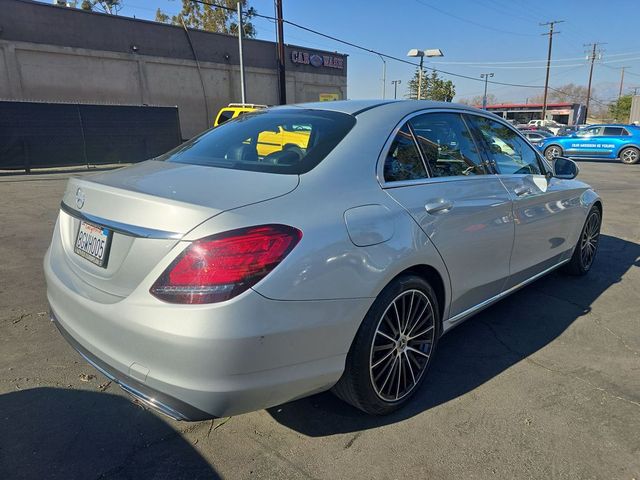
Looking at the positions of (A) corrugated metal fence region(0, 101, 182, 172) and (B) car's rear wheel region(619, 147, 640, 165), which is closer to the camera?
(A) corrugated metal fence region(0, 101, 182, 172)

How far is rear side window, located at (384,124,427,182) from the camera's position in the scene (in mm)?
2566

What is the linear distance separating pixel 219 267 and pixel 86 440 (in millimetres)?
1301

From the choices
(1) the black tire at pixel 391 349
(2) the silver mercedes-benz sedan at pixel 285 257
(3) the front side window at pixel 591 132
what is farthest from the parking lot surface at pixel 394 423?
(3) the front side window at pixel 591 132

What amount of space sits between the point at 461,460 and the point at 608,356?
68.7 inches

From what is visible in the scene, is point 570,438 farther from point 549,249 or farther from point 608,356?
point 549,249

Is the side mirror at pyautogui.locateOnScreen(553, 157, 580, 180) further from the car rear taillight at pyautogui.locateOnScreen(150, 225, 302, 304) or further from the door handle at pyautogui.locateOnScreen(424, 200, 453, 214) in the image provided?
the car rear taillight at pyautogui.locateOnScreen(150, 225, 302, 304)

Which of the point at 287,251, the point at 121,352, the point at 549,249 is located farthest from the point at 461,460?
the point at 549,249

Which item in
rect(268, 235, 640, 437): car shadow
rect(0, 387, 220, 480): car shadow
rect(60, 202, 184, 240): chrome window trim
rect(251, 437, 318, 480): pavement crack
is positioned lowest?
rect(268, 235, 640, 437): car shadow

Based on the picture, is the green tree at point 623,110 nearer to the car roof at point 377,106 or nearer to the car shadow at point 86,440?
the car roof at point 377,106

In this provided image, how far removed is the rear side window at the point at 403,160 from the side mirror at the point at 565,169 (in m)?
2.13

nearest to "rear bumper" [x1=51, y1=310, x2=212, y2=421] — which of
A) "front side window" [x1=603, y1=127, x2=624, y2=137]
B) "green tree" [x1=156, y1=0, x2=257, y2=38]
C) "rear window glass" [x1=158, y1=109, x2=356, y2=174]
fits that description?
"rear window glass" [x1=158, y1=109, x2=356, y2=174]

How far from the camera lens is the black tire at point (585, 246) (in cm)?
475

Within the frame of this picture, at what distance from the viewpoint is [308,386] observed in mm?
2100

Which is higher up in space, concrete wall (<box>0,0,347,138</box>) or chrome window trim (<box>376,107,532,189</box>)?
concrete wall (<box>0,0,347,138</box>)
